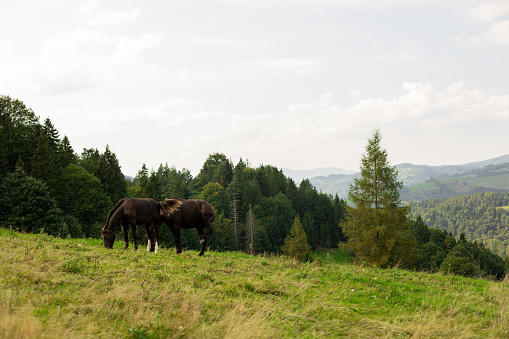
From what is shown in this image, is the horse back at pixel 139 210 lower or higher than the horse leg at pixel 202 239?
higher

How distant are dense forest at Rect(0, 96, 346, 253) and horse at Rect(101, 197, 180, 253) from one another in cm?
528

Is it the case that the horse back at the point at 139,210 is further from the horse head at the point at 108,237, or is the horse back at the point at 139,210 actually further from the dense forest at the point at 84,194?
the dense forest at the point at 84,194

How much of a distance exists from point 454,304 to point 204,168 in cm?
13198

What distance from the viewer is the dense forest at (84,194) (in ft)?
112

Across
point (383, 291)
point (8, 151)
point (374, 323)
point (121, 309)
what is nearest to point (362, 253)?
point (383, 291)

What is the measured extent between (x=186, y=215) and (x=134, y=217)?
218 centimetres

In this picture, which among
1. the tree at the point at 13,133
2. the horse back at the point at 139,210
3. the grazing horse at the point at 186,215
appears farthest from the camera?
the tree at the point at 13,133

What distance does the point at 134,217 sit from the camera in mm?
14195

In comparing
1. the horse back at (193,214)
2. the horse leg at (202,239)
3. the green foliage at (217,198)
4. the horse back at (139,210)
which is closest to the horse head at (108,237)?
the horse back at (139,210)

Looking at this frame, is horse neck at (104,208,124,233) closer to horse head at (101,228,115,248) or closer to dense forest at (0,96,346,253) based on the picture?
horse head at (101,228,115,248)

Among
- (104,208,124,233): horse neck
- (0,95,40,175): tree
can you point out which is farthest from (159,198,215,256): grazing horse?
(0,95,40,175): tree

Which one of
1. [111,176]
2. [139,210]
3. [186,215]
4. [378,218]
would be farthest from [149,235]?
[111,176]

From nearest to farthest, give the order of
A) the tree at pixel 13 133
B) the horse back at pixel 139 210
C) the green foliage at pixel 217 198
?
1. the horse back at pixel 139 210
2. the tree at pixel 13 133
3. the green foliage at pixel 217 198

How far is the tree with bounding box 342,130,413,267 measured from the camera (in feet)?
99.3
